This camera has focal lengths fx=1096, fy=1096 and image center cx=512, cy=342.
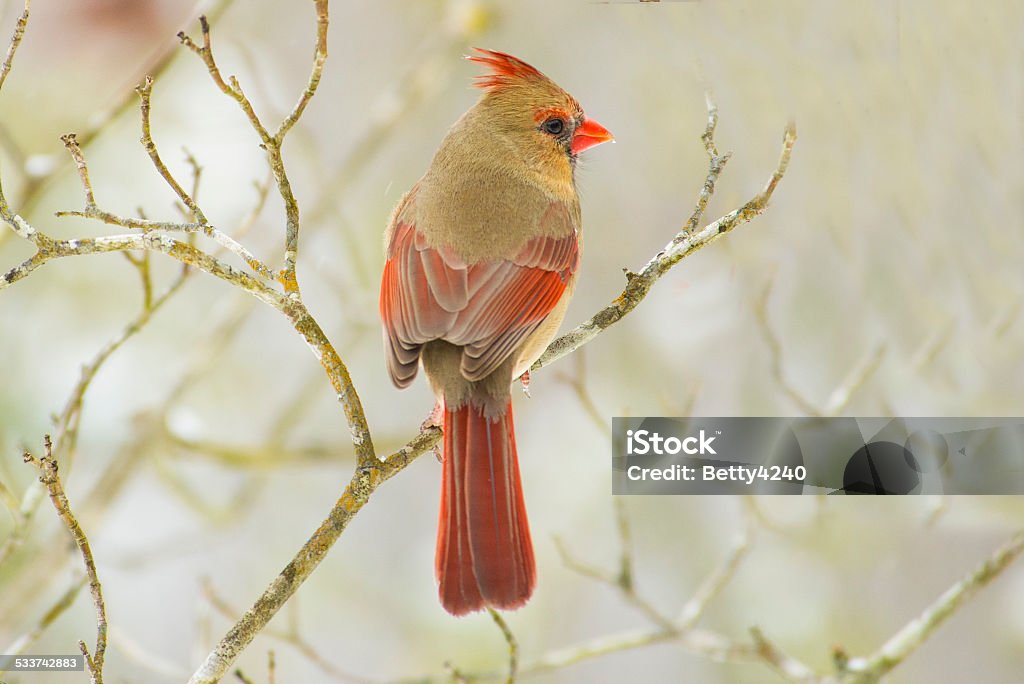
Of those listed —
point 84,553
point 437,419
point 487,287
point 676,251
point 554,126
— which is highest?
point 554,126

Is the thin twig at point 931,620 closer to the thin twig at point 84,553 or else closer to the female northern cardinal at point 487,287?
the female northern cardinal at point 487,287

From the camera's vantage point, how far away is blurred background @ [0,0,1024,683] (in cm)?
286

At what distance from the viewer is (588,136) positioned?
295 centimetres

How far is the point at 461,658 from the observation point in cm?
401

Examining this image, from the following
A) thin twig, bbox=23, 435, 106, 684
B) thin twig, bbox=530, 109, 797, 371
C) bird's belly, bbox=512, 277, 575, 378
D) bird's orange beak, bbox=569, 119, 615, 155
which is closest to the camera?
thin twig, bbox=23, 435, 106, 684

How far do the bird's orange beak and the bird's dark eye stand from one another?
5 centimetres

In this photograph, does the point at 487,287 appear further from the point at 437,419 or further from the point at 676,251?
the point at 676,251

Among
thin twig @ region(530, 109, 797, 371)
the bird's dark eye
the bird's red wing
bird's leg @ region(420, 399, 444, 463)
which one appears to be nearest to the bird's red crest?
the bird's dark eye

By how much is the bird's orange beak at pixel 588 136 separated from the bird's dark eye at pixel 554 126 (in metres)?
0.05

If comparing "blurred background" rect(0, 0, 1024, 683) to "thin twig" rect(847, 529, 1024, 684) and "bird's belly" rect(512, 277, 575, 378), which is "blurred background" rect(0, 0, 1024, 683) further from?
"thin twig" rect(847, 529, 1024, 684)

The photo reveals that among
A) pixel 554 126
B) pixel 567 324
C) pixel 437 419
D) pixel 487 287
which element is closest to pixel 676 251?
pixel 487 287

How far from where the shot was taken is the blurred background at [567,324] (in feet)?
9.37

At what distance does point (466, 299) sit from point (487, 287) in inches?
2.8

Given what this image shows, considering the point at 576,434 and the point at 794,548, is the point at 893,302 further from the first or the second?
the point at 576,434
